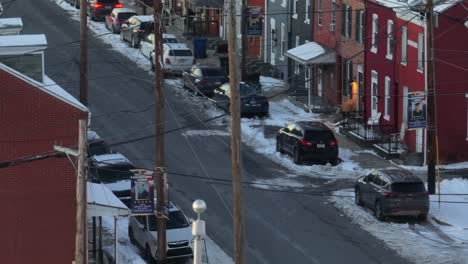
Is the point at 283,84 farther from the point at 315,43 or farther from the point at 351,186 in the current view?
the point at 351,186

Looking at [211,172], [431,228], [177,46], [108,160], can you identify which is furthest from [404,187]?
[177,46]

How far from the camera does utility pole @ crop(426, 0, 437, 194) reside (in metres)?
44.9

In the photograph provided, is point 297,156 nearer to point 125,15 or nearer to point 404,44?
point 404,44

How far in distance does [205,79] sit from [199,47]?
1132 centimetres

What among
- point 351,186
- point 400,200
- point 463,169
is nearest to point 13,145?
point 400,200

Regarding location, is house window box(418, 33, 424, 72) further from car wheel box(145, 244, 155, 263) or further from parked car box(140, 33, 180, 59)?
parked car box(140, 33, 180, 59)

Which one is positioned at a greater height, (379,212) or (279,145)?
(279,145)

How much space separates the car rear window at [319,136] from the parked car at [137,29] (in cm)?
2576

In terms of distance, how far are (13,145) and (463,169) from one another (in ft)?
70.9

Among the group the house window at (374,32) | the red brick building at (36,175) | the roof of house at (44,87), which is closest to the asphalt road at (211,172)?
the red brick building at (36,175)

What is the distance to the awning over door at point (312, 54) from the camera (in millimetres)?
62834

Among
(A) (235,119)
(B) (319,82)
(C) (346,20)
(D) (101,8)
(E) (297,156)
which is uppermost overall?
(A) (235,119)

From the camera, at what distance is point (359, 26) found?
5934cm

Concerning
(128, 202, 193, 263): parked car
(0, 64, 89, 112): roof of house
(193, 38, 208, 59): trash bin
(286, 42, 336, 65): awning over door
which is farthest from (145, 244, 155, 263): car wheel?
(193, 38, 208, 59): trash bin
